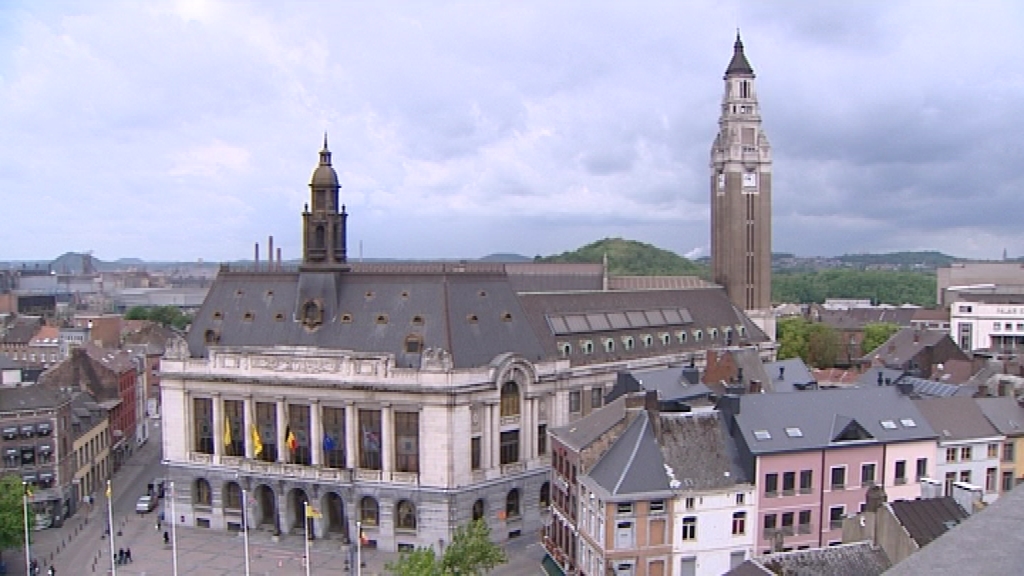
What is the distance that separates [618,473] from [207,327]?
153 ft

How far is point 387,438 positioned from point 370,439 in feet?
5.55

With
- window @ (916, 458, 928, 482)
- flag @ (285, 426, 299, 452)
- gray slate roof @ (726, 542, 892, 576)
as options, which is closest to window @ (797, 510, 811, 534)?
window @ (916, 458, 928, 482)

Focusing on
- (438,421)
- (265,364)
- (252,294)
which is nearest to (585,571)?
(438,421)

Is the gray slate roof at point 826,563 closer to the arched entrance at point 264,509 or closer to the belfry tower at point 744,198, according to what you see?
the arched entrance at point 264,509

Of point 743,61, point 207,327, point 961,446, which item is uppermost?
point 743,61

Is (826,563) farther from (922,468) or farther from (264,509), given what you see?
(264,509)

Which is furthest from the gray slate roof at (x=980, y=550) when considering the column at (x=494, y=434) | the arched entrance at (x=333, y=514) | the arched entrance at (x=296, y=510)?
the arched entrance at (x=296, y=510)

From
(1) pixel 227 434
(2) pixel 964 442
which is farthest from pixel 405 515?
(2) pixel 964 442

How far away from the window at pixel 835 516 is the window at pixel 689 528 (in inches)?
412

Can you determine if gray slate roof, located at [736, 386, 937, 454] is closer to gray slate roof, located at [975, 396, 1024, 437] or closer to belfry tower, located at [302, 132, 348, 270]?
gray slate roof, located at [975, 396, 1024, 437]

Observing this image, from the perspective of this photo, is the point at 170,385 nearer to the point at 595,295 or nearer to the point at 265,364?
the point at 265,364

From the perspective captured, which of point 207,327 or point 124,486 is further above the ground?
point 207,327

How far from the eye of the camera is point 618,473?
59.8 metres

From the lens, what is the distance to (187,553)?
78.9m
